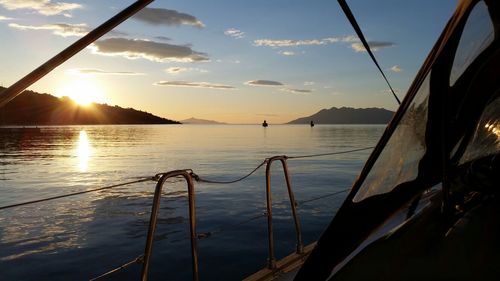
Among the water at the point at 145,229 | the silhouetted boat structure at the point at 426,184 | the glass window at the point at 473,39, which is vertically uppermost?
the glass window at the point at 473,39

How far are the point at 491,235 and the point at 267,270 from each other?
135 inches

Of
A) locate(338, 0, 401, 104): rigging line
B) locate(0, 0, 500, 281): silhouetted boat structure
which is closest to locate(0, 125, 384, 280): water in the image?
locate(338, 0, 401, 104): rigging line

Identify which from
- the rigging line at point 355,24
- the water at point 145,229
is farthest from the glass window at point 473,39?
the water at point 145,229

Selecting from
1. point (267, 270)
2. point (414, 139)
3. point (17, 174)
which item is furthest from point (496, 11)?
point (17, 174)

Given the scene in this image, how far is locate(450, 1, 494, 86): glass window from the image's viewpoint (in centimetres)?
219

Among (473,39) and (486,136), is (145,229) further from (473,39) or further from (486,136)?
(473,39)

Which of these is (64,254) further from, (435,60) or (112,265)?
(435,60)

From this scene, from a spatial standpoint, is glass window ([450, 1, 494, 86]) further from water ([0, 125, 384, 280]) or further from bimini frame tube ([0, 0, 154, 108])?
water ([0, 125, 384, 280])

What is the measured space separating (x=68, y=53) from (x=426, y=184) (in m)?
1.92

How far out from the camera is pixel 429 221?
2.16 m

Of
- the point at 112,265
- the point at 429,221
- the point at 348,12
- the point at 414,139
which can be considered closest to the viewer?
the point at 429,221

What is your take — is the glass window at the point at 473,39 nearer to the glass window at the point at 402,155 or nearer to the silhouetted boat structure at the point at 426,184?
the silhouetted boat structure at the point at 426,184

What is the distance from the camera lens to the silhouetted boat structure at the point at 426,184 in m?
2.06

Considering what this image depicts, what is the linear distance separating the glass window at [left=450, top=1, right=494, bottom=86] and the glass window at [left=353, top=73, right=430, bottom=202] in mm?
216
